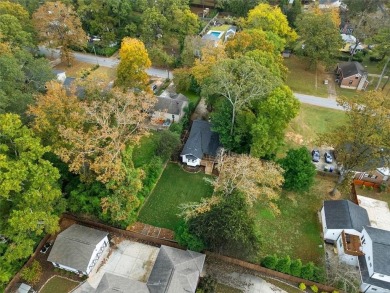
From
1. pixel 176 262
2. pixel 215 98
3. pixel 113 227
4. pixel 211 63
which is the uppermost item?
pixel 211 63

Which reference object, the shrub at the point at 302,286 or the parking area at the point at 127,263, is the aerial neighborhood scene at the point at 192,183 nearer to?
the parking area at the point at 127,263

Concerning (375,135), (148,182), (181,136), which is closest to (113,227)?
(148,182)

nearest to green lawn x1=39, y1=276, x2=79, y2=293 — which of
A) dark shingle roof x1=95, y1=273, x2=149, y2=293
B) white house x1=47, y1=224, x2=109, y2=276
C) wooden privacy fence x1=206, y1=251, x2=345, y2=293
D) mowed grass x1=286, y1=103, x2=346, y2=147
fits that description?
white house x1=47, y1=224, x2=109, y2=276

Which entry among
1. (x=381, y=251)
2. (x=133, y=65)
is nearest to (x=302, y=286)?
(x=381, y=251)

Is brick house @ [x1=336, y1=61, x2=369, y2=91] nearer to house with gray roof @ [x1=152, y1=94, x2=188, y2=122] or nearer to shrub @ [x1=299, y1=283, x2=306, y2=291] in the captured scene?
house with gray roof @ [x1=152, y1=94, x2=188, y2=122]

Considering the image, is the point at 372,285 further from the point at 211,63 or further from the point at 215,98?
the point at 211,63

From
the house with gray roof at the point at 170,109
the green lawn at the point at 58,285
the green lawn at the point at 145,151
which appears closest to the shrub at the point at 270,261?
the green lawn at the point at 58,285
